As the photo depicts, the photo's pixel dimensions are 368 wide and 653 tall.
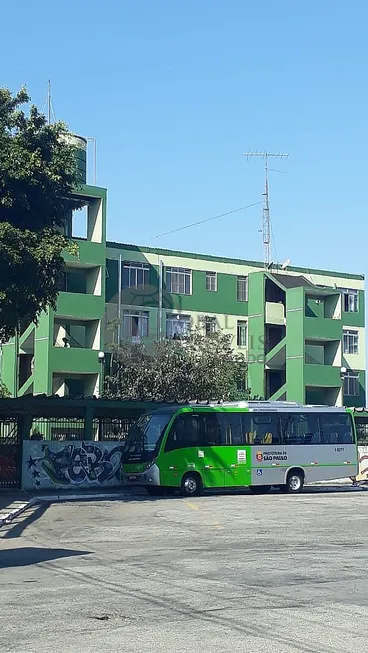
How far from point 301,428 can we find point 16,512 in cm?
1319

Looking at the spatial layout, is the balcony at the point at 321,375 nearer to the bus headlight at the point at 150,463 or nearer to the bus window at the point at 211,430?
the bus window at the point at 211,430

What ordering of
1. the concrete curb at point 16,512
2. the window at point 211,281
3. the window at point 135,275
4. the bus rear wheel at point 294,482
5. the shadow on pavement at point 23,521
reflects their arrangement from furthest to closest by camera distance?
the window at point 211,281 < the window at point 135,275 < the bus rear wheel at point 294,482 < the concrete curb at point 16,512 < the shadow on pavement at point 23,521

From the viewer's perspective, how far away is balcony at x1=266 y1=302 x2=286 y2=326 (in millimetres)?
56938

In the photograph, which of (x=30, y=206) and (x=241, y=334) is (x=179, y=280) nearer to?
(x=241, y=334)

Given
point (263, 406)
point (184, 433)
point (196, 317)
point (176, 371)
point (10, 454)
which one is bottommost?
point (10, 454)

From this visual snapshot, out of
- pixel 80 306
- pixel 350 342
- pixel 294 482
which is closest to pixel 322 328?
pixel 350 342

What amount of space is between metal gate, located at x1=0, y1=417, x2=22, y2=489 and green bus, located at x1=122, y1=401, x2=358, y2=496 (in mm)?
3689

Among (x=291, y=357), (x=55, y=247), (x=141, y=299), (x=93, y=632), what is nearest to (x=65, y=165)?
(x=55, y=247)

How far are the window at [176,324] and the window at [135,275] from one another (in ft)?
8.76

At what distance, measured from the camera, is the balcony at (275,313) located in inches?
2242

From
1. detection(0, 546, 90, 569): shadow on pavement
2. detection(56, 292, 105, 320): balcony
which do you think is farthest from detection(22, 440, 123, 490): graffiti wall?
detection(0, 546, 90, 569): shadow on pavement

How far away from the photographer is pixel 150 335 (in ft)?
171

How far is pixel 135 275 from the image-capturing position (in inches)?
2042

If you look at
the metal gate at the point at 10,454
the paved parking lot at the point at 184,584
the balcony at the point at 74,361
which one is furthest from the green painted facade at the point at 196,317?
the paved parking lot at the point at 184,584
